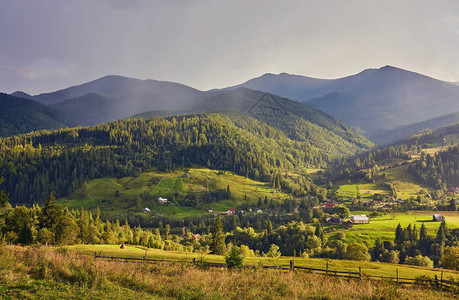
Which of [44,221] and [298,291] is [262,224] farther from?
[298,291]

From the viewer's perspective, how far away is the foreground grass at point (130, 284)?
15406mm

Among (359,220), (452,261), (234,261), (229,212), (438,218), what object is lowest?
(229,212)

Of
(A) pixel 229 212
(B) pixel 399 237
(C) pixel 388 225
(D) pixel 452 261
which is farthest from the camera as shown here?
(A) pixel 229 212

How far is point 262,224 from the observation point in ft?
479

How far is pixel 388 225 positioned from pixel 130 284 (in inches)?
5305

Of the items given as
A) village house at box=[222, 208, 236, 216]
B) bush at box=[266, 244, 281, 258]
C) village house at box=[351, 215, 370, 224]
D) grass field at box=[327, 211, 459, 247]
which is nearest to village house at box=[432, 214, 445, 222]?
grass field at box=[327, 211, 459, 247]

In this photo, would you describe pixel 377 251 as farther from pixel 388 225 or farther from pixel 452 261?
pixel 452 261

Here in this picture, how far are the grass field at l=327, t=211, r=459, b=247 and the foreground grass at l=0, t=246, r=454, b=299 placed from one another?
100162 mm

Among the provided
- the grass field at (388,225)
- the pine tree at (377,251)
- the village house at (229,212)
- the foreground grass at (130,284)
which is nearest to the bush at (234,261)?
the foreground grass at (130,284)

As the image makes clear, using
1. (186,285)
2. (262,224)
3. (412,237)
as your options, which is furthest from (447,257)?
(262,224)

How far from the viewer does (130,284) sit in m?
18.2

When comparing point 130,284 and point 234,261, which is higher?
point 130,284

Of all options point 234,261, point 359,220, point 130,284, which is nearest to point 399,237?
point 359,220

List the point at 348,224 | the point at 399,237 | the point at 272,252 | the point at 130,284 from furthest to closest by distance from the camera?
1. the point at 348,224
2. the point at 399,237
3. the point at 272,252
4. the point at 130,284
